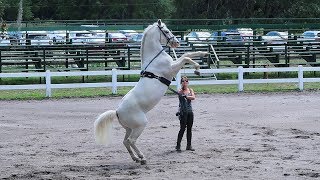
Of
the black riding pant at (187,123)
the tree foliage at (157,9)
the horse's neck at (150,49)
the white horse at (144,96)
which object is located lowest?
the black riding pant at (187,123)

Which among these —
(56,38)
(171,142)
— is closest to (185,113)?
(171,142)

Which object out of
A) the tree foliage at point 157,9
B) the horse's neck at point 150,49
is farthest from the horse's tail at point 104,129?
the tree foliage at point 157,9

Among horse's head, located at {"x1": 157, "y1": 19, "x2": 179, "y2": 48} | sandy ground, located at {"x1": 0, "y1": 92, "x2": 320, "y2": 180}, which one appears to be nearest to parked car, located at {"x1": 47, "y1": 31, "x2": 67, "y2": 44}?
sandy ground, located at {"x1": 0, "y1": 92, "x2": 320, "y2": 180}

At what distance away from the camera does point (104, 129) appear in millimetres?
13117

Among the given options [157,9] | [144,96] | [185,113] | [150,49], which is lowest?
[185,113]

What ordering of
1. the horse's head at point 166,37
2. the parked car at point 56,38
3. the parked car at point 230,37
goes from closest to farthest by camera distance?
the horse's head at point 166,37 < the parked car at point 56,38 < the parked car at point 230,37

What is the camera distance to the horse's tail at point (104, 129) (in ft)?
42.9

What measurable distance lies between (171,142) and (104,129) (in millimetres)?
2966

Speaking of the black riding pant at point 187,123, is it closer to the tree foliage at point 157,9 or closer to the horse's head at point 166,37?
the horse's head at point 166,37

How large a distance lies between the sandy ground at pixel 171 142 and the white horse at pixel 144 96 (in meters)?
0.48

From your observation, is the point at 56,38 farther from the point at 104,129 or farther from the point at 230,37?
the point at 104,129

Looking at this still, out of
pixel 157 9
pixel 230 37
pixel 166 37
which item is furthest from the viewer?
pixel 157 9

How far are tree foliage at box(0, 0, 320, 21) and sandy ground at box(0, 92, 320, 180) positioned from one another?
135 feet

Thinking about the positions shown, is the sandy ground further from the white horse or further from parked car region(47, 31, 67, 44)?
parked car region(47, 31, 67, 44)
